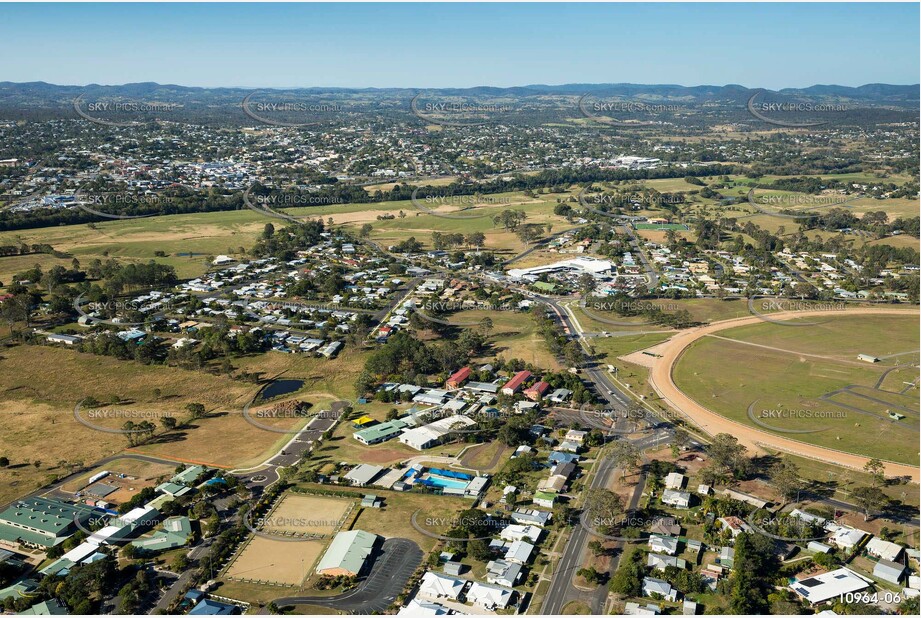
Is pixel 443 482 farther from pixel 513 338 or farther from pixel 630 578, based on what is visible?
pixel 513 338

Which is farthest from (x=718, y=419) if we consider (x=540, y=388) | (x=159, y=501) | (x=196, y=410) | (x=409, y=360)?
(x=196, y=410)

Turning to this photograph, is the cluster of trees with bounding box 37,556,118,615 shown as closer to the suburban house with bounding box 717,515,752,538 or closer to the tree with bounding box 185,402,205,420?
the tree with bounding box 185,402,205,420

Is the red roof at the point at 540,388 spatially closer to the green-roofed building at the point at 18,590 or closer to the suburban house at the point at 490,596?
the suburban house at the point at 490,596

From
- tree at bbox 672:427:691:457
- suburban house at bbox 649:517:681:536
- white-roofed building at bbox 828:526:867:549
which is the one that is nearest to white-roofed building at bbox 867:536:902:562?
white-roofed building at bbox 828:526:867:549

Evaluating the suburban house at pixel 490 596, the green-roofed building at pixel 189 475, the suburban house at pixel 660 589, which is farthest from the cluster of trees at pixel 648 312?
the green-roofed building at pixel 189 475

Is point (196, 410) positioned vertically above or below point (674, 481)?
above

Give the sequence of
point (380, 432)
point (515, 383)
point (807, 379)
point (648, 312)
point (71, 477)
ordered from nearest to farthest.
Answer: point (71, 477)
point (380, 432)
point (515, 383)
point (807, 379)
point (648, 312)

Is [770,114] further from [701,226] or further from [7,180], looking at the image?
[7,180]
